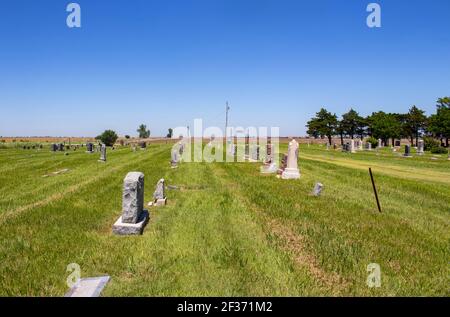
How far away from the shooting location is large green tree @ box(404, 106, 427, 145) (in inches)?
2913

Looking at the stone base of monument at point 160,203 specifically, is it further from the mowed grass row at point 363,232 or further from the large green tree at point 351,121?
the large green tree at point 351,121

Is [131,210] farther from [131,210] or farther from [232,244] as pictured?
[232,244]

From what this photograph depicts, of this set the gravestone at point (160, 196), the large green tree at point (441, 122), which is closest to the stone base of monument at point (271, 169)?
the gravestone at point (160, 196)

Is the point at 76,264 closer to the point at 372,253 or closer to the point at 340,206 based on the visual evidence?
the point at 372,253

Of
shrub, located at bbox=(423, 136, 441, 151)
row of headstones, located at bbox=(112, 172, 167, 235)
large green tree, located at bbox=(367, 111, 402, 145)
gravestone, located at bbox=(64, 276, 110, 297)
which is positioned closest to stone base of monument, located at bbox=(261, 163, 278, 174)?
row of headstones, located at bbox=(112, 172, 167, 235)

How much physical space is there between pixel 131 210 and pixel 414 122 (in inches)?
3251

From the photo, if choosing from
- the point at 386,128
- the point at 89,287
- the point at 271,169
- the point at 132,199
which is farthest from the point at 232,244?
the point at 386,128

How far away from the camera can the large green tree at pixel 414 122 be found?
74000 millimetres

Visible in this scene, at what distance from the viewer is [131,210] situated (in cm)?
817

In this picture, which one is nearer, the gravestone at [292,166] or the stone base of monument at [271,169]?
the gravestone at [292,166]

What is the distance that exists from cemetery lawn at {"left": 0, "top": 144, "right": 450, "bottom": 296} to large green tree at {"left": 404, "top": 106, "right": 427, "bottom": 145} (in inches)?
2799

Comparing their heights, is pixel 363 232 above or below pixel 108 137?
below

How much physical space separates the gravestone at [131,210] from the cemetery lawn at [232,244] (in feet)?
0.94

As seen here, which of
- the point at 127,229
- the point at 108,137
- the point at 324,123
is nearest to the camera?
the point at 127,229
